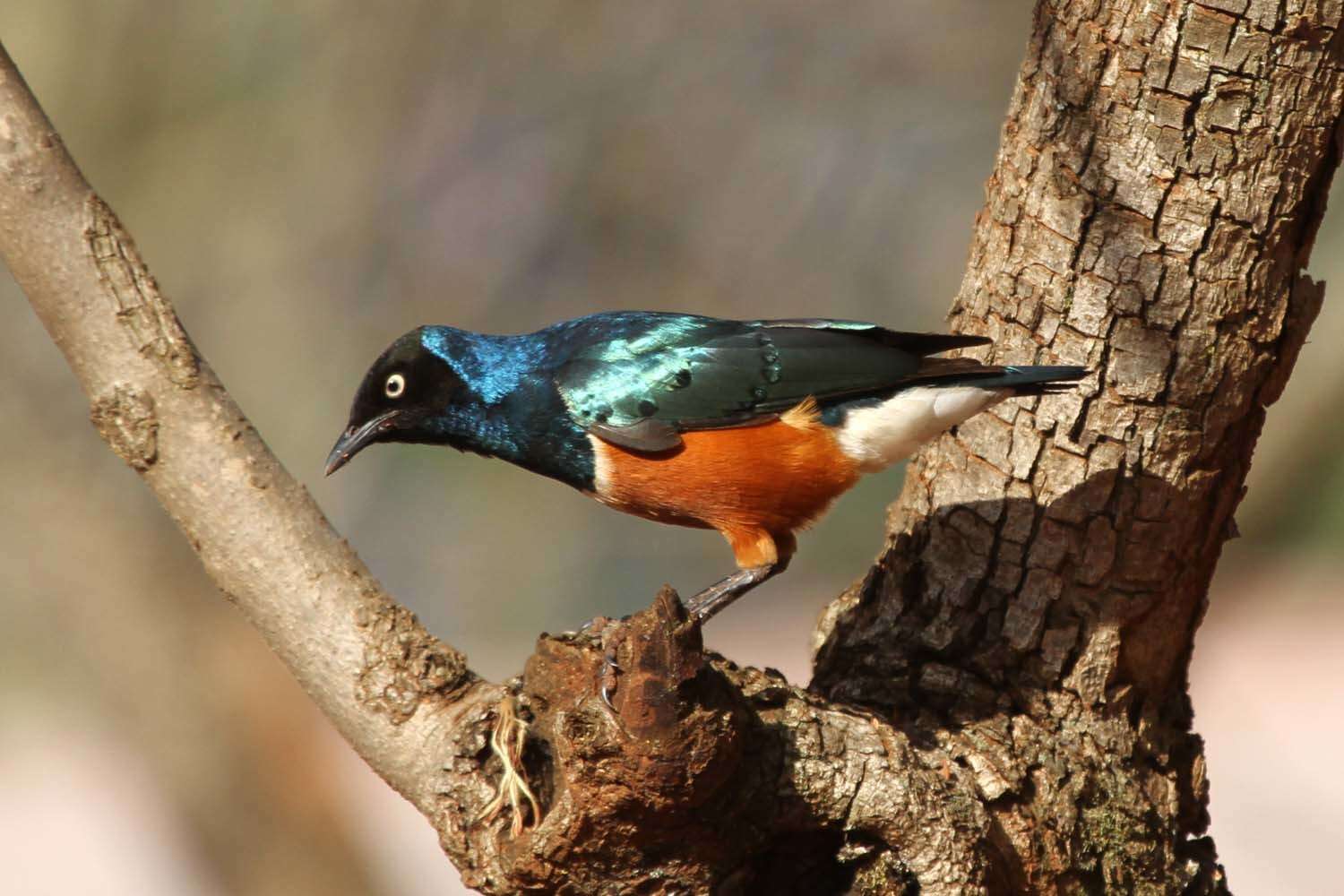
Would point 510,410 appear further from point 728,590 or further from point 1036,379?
point 1036,379

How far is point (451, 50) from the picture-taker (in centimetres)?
1048

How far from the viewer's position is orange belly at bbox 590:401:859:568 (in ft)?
17.6

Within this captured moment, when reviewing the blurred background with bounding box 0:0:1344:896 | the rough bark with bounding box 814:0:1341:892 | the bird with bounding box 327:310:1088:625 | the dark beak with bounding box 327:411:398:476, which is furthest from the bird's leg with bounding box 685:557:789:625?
the blurred background with bounding box 0:0:1344:896

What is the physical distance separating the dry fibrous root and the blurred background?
4953mm

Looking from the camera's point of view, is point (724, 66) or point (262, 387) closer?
point (262, 387)

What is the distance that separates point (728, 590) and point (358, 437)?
1716mm

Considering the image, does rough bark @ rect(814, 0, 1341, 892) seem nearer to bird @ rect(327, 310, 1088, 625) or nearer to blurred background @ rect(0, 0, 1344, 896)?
bird @ rect(327, 310, 1088, 625)

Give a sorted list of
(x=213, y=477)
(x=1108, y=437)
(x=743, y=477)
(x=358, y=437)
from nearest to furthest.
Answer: (x=213, y=477) < (x=1108, y=437) < (x=743, y=477) < (x=358, y=437)

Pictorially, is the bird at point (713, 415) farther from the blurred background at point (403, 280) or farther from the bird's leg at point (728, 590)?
the blurred background at point (403, 280)

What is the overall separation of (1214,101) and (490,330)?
7.98 metres

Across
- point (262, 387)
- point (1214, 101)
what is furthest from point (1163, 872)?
point (262, 387)

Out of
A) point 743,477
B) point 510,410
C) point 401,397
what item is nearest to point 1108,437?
point 743,477

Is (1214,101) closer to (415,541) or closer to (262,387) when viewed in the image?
(262,387)

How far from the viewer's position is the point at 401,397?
5719mm
